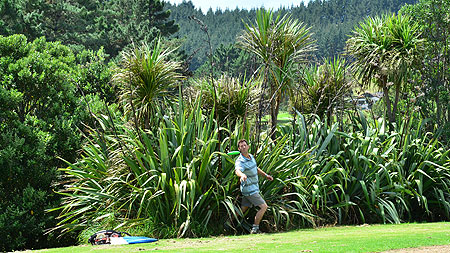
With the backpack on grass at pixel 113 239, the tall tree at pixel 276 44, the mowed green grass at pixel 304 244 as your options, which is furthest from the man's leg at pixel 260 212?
the tall tree at pixel 276 44

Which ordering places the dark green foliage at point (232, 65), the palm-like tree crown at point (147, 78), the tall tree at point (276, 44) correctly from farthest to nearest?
the tall tree at point (276, 44), the dark green foliage at point (232, 65), the palm-like tree crown at point (147, 78)

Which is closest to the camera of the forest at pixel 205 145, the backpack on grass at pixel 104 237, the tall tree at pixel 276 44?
the backpack on grass at pixel 104 237

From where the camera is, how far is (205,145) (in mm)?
10016

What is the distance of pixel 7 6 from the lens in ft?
111

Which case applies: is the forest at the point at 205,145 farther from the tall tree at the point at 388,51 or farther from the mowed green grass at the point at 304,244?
the mowed green grass at the point at 304,244

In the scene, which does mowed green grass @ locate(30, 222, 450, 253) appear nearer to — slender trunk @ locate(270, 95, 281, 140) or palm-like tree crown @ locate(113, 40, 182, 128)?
palm-like tree crown @ locate(113, 40, 182, 128)

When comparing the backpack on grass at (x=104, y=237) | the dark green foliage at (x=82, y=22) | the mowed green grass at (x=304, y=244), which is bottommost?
the backpack on grass at (x=104, y=237)

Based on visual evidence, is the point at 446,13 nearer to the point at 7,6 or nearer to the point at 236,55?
the point at 7,6

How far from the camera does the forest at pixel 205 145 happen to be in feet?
32.7

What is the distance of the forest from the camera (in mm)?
9953

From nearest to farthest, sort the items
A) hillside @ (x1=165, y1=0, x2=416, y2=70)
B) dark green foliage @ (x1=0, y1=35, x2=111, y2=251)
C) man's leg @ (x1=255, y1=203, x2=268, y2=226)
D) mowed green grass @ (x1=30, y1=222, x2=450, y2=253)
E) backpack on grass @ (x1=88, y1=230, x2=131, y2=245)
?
mowed green grass @ (x1=30, y1=222, x2=450, y2=253) < backpack on grass @ (x1=88, y1=230, x2=131, y2=245) < man's leg @ (x1=255, y1=203, x2=268, y2=226) < dark green foliage @ (x1=0, y1=35, x2=111, y2=251) < hillside @ (x1=165, y1=0, x2=416, y2=70)

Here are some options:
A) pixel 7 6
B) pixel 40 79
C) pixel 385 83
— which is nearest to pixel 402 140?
pixel 385 83

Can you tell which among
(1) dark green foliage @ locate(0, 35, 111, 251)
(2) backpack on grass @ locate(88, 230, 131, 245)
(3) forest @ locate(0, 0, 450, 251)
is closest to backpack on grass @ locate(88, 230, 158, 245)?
(2) backpack on grass @ locate(88, 230, 131, 245)

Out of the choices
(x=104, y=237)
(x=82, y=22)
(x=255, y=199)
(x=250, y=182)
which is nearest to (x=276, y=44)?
(x=250, y=182)
